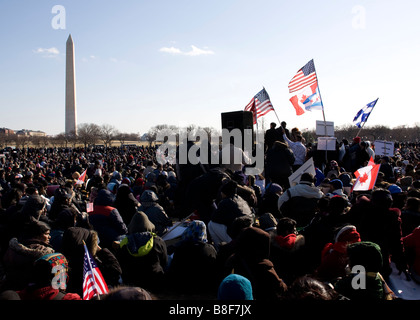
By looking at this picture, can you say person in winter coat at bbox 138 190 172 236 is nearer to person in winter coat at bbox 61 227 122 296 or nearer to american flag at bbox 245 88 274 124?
person in winter coat at bbox 61 227 122 296

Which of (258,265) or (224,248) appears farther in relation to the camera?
(224,248)

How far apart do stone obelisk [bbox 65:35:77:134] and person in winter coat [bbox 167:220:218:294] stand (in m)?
67.8

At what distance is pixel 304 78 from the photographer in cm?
1248

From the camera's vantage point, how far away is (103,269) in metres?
4.39

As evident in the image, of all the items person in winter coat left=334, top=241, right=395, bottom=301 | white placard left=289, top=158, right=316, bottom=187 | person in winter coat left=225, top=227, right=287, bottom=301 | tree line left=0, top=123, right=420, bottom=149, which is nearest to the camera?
person in winter coat left=334, top=241, right=395, bottom=301

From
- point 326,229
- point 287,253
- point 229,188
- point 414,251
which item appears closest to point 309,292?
point 287,253

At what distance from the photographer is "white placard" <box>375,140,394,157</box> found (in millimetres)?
11958

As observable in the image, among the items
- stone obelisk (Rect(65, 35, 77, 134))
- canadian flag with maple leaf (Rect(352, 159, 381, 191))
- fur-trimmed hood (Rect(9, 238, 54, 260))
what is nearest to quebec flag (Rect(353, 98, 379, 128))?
canadian flag with maple leaf (Rect(352, 159, 381, 191))

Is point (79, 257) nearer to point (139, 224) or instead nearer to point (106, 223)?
point (139, 224)

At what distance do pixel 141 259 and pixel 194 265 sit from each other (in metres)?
0.69
